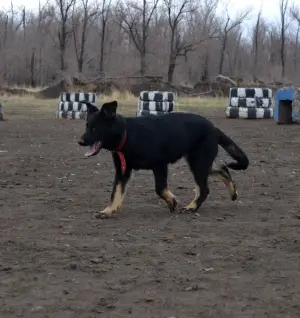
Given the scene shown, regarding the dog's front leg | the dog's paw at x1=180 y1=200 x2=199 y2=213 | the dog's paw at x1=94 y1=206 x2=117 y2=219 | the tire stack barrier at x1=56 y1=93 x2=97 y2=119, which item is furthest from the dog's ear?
the tire stack barrier at x1=56 y1=93 x2=97 y2=119

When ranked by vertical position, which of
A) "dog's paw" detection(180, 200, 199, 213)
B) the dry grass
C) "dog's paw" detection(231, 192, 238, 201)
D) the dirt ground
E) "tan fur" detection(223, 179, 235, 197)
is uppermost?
the dry grass

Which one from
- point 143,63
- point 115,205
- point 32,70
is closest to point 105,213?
point 115,205

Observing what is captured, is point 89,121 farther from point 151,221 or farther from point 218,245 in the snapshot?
point 218,245

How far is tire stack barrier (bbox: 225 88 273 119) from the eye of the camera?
23625 millimetres

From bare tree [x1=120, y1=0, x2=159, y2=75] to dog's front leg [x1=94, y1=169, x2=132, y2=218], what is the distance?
5236 cm

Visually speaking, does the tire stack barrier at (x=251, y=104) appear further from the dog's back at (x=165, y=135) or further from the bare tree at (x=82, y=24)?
the bare tree at (x=82, y=24)

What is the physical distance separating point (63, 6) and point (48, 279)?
60279mm

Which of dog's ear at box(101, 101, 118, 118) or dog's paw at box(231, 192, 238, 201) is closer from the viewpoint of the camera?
dog's ear at box(101, 101, 118, 118)

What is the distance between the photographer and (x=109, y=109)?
21.1ft

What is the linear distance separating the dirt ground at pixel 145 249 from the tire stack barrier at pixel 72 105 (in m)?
13.7

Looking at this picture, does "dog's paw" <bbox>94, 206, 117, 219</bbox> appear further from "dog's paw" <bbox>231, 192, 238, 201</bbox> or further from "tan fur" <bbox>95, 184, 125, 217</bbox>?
"dog's paw" <bbox>231, 192, 238, 201</bbox>

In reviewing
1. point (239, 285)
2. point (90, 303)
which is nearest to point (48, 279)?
point (90, 303)

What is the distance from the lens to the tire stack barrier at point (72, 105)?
23414 mm

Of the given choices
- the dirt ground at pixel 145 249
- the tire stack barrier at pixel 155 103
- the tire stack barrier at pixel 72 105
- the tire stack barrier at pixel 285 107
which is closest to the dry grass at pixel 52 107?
the tire stack barrier at pixel 72 105
